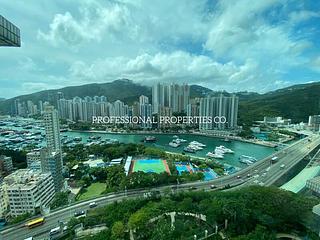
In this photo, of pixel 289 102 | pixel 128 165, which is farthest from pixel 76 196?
pixel 289 102

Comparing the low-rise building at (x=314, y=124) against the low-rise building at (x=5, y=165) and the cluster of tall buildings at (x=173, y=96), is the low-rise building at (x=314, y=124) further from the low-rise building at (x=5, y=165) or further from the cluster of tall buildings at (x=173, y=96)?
the low-rise building at (x=5, y=165)

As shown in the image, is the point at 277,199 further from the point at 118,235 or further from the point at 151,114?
the point at 151,114

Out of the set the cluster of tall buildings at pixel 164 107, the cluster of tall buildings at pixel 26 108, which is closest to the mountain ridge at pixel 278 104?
the cluster of tall buildings at pixel 26 108

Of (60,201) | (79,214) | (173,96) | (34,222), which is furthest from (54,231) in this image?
(173,96)

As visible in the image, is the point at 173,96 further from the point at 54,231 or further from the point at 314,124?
the point at 54,231

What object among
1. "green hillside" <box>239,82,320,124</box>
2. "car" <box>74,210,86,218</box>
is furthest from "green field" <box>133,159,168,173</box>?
"green hillside" <box>239,82,320,124</box>

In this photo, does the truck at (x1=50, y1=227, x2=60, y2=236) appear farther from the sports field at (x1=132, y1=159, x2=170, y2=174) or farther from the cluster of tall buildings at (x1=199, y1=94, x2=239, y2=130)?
the cluster of tall buildings at (x1=199, y1=94, x2=239, y2=130)
